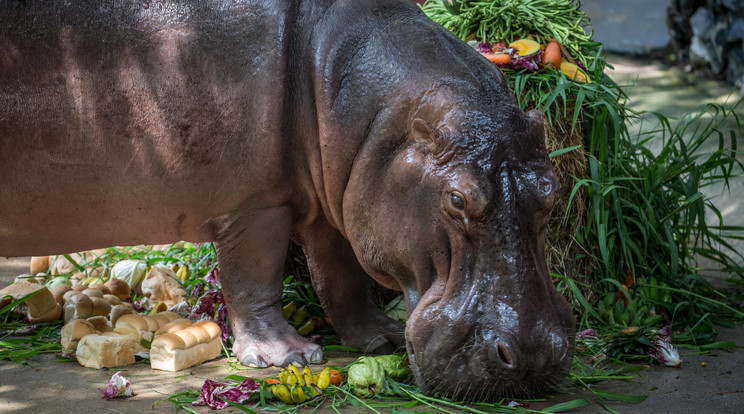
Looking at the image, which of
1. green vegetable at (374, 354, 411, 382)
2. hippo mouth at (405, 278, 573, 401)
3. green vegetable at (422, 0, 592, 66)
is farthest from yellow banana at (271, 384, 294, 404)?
green vegetable at (422, 0, 592, 66)

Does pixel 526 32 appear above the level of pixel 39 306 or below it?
above

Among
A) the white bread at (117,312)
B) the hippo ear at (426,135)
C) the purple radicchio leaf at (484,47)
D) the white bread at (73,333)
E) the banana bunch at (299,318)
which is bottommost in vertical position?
the banana bunch at (299,318)

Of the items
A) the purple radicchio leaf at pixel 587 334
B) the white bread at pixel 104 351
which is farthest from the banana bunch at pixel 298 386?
the purple radicchio leaf at pixel 587 334

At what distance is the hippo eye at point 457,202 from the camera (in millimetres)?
3107

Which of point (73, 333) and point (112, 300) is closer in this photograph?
point (73, 333)

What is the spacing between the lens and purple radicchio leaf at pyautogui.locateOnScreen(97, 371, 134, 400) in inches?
130

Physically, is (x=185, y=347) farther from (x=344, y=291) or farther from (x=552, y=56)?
(x=552, y=56)

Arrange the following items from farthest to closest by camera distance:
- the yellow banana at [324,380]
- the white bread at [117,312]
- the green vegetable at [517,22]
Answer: the green vegetable at [517,22] → the white bread at [117,312] → the yellow banana at [324,380]

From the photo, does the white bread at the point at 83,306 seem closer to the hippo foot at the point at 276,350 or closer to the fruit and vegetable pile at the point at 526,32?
the hippo foot at the point at 276,350

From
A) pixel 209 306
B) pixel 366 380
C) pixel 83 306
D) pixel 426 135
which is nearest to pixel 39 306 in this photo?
pixel 83 306

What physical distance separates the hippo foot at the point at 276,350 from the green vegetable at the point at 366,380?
47 cm

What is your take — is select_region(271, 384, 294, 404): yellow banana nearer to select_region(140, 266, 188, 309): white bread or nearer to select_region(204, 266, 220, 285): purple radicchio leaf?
select_region(204, 266, 220, 285): purple radicchio leaf

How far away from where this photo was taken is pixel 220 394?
3.23 metres

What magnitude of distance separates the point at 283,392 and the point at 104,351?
3.38 feet
